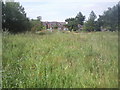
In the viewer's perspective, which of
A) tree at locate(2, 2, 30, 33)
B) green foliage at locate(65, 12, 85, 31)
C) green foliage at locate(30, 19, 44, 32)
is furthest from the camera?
green foliage at locate(30, 19, 44, 32)

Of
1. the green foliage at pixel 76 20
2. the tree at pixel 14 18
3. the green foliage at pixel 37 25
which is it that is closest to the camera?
the green foliage at pixel 76 20

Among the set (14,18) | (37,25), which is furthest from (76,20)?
(14,18)

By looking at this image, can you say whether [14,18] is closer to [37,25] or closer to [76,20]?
[37,25]

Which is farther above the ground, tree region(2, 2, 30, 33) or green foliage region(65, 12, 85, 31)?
tree region(2, 2, 30, 33)

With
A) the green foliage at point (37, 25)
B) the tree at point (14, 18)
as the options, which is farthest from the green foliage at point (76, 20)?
the tree at point (14, 18)

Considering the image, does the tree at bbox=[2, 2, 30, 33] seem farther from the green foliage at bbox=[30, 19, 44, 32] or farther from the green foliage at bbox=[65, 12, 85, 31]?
the green foliage at bbox=[65, 12, 85, 31]

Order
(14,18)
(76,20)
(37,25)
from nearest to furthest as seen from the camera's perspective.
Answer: (76,20)
(14,18)
(37,25)

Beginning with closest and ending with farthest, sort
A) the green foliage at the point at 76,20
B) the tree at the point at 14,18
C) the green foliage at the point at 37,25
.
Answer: the green foliage at the point at 76,20, the tree at the point at 14,18, the green foliage at the point at 37,25

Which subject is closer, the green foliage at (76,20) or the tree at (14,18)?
the green foliage at (76,20)

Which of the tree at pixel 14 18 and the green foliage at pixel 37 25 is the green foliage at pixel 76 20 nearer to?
the green foliage at pixel 37 25

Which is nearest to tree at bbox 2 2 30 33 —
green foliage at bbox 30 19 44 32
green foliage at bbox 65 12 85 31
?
green foliage at bbox 30 19 44 32

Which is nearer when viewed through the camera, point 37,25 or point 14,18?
point 14,18

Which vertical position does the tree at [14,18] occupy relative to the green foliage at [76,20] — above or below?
above

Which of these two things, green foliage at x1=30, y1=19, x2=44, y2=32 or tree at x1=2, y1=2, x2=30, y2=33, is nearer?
tree at x1=2, y1=2, x2=30, y2=33
